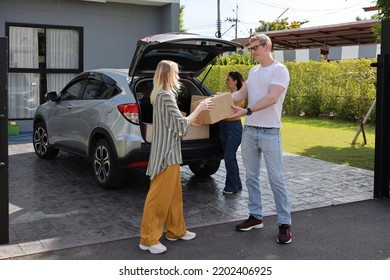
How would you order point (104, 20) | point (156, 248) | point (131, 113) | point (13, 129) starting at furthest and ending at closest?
point (104, 20), point (13, 129), point (131, 113), point (156, 248)

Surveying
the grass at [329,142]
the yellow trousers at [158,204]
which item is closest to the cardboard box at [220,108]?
the yellow trousers at [158,204]

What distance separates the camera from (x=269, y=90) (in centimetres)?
500

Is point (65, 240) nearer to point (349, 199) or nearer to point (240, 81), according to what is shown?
point (240, 81)

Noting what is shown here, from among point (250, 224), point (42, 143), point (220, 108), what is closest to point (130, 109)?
point (220, 108)

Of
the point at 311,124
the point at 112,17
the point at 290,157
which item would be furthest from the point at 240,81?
the point at 311,124

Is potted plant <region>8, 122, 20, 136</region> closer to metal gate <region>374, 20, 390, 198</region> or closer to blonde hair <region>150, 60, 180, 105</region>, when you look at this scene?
blonde hair <region>150, 60, 180, 105</region>

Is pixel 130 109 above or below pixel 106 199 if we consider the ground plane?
above

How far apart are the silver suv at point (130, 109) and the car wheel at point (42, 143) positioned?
3.76ft

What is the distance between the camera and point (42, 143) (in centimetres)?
956

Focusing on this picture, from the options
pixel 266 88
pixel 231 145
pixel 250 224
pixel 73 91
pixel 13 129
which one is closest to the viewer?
pixel 266 88

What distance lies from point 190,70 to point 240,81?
1.04 metres

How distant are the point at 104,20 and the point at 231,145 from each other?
8.17 m

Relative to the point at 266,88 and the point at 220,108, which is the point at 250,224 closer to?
the point at 220,108

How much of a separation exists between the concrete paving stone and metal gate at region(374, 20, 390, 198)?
28 centimetres
